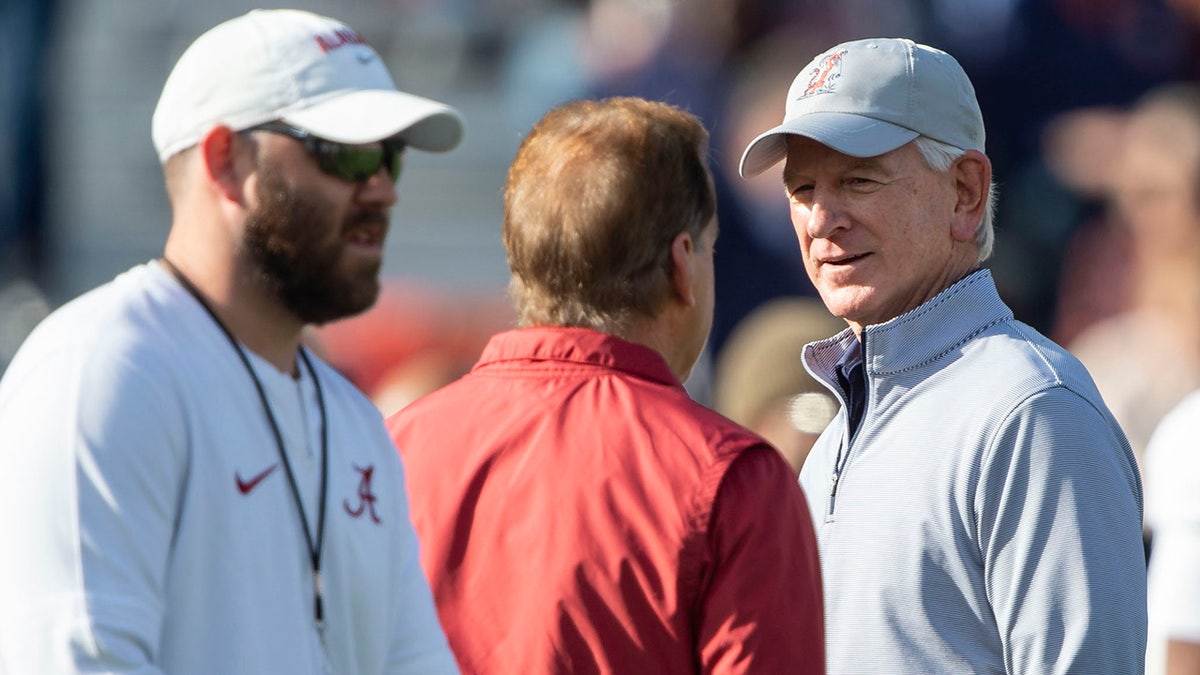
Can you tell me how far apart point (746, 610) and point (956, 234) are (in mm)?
906

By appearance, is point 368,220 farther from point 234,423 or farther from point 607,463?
point 607,463

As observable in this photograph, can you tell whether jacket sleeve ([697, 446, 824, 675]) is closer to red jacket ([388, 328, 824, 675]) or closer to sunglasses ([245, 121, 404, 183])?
red jacket ([388, 328, 824, 675])

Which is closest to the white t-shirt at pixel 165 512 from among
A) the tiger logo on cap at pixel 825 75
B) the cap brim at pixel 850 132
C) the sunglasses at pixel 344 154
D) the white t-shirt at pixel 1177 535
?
the sunglasses at pixel 344 154

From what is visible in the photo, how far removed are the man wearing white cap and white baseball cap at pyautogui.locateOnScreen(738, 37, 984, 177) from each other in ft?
2.62

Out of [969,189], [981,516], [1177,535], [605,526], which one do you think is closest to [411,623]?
[605,526]

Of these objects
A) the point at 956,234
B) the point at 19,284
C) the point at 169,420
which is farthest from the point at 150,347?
the point at 19,284

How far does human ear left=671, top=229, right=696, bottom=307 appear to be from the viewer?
245 cm

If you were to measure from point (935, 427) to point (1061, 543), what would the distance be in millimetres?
281

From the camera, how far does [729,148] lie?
6234mm

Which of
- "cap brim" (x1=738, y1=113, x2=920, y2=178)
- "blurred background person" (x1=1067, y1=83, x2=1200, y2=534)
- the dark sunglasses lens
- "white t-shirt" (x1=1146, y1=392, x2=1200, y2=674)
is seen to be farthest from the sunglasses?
"blurred background person" (x1=1067, y1=83, x2=1200, y2=534)

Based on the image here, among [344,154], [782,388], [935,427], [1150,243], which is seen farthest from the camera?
[1150,243]

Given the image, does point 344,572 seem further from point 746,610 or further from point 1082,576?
point 1082,576

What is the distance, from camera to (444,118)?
2.18m

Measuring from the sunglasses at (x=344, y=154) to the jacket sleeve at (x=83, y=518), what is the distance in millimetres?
369
